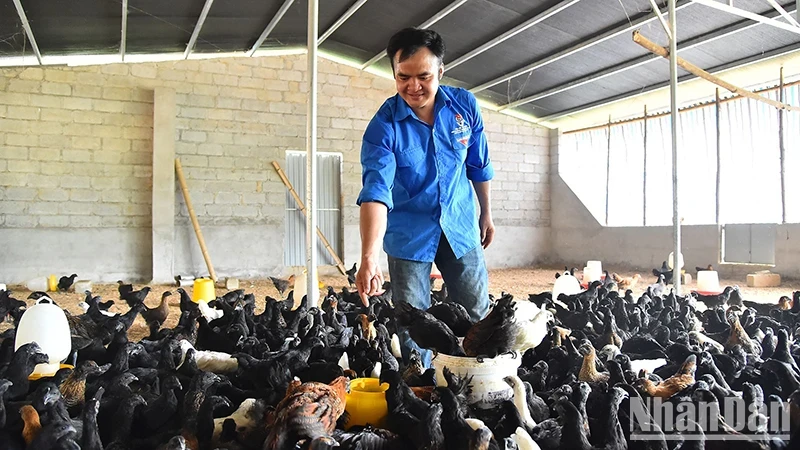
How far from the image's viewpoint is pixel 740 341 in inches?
125

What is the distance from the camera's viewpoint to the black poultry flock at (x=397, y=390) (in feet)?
5.76

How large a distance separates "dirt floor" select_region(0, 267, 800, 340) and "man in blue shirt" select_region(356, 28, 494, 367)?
3062 mm

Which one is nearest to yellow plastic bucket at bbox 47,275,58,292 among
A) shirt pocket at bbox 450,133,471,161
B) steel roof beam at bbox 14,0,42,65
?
steel roof beam at bbox 14,0,42,65

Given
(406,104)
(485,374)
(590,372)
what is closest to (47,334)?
(406,104)

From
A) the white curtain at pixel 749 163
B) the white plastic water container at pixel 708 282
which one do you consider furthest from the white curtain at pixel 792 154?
the white plastic water container at pixel 708 282

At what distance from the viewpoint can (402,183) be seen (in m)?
2.47

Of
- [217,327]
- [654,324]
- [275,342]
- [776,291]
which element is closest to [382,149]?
[275,342]

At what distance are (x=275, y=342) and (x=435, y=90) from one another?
74.4 inches

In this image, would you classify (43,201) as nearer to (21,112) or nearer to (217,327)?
(21,112)

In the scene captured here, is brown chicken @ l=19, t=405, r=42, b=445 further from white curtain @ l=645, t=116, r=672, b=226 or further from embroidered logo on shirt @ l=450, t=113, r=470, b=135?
white curtain @ l=645, t=116, r=672, b=226

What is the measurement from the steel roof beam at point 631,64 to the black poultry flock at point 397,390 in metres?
4.95

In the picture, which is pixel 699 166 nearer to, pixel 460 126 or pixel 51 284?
pixel 460 126

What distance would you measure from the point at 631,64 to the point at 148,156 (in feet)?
24.7

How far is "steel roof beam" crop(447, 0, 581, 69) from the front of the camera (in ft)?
22.9
